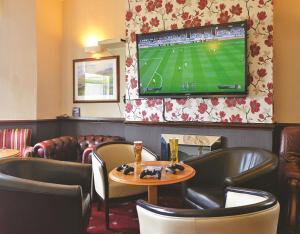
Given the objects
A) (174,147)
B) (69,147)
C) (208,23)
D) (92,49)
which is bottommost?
(69,147)

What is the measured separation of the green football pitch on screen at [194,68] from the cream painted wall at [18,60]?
A: 1.92 m

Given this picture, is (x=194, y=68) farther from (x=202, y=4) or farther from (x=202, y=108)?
(x=202, y=4)

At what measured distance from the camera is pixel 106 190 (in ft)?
9.55

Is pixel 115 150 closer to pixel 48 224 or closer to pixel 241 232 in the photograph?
pixel 48 224

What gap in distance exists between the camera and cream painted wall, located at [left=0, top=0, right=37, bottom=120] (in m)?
4.71

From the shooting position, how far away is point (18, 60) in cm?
479

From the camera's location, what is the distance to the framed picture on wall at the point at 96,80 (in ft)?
15.3

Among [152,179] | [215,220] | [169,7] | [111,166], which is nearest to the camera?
[215,220]

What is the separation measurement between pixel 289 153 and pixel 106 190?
78.0 inches

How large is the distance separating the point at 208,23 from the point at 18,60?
3054mm

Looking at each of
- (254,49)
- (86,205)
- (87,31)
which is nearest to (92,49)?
(87,31)

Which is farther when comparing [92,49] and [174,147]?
[92,49]

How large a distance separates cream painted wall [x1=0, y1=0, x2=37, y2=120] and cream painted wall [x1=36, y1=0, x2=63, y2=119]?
0.09m

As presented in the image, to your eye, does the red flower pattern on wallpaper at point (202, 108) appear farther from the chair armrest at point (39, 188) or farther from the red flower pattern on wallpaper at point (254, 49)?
the chair armrest at point (39, 188)
